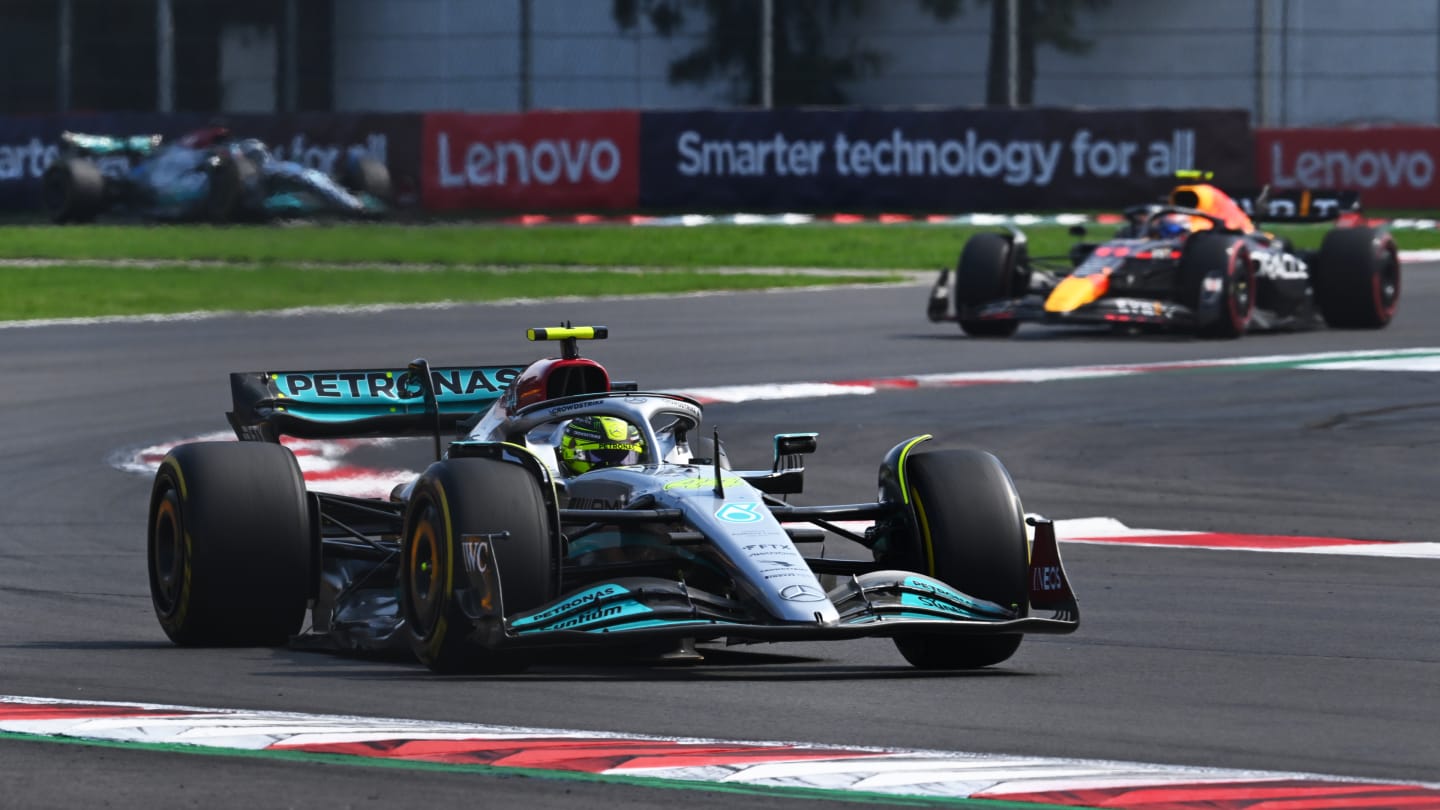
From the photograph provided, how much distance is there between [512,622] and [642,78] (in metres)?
36.8

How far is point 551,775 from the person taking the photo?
6121 mm

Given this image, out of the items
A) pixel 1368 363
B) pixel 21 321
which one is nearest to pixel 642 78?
pixel 21 321

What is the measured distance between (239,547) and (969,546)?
2.47 m

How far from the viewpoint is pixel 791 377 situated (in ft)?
60.8

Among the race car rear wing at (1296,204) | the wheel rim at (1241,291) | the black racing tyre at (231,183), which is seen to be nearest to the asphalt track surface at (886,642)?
the wheel rim at (1241,291)

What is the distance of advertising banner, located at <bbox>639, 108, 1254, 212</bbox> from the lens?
117 feet

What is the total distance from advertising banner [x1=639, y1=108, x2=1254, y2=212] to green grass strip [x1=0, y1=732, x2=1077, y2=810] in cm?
2997

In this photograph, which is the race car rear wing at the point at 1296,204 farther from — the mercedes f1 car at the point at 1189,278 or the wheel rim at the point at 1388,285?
the wheel rim at the point at 1388,285

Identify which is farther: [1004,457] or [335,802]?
[1004,457]

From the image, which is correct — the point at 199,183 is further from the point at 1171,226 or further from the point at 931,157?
the point at 1171,226

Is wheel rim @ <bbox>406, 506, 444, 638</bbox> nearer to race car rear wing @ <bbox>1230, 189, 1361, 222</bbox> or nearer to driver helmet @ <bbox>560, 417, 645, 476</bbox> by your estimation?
driver helmet @ <bbox>560, 417, 645, 476</bbox>

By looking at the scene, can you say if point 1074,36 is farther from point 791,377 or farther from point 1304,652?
point 1304,652

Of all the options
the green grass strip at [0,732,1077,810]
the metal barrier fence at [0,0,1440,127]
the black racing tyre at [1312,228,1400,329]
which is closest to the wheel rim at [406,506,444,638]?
the green grass strip at [0,732,1077,810]

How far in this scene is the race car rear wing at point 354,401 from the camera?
10.2 meters
